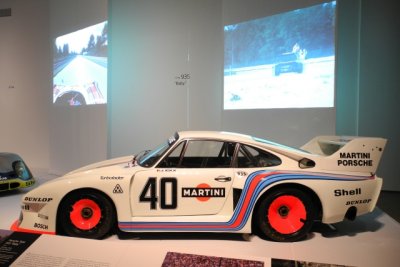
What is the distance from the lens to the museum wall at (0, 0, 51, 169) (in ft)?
24.4

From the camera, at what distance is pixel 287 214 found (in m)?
2.88

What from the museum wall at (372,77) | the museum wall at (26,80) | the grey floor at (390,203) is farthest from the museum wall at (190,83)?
the museum wall at (26,80)

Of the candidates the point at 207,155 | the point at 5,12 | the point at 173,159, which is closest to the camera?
the point at 173,159

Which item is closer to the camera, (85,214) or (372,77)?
(85,214)

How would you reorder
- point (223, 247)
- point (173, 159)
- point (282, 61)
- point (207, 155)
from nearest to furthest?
point (223, 247) < point (173, 159) < point (207, 155) < point (282, 61)

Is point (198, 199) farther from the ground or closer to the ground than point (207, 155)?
closer to the ground

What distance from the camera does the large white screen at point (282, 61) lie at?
14.8 ft

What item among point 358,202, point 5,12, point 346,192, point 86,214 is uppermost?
point 5,12

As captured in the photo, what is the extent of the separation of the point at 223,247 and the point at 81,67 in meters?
4.39

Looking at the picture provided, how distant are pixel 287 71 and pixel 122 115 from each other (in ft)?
10.1

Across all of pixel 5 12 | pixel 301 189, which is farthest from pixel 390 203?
pixel 5 12

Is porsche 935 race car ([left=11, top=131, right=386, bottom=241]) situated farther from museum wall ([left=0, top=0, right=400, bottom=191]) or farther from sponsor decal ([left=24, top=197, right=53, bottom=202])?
museum wall ([left=0, top=0, right=400, bottom=191])

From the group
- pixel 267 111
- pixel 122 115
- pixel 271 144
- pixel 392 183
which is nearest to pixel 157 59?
pixel 122 115

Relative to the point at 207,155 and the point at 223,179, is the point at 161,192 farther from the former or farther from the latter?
the point at 207,155
